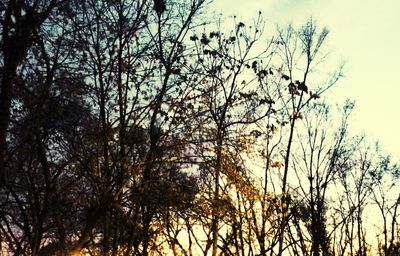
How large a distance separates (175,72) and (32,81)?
339 centimetres

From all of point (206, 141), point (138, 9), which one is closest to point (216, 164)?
point (206, 141)

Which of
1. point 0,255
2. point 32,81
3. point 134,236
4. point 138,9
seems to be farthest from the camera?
point 0,255

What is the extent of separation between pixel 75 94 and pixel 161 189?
117 inches

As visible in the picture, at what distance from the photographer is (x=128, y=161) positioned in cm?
1090

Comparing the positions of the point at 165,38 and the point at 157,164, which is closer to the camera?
the point at 157,164

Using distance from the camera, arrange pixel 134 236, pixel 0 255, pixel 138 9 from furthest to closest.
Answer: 1. pixel 0 255
2. pixel 134 236
3. pixel 138 9

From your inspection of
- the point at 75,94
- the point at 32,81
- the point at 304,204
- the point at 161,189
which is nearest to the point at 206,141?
the point at 161,189

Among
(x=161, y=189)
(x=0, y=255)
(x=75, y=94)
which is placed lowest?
(x=0, y=255)

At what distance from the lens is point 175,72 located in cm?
1188

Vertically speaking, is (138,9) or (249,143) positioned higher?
(138,9)

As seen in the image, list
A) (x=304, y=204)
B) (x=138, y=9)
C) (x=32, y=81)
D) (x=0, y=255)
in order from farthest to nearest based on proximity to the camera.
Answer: (x=304, y=204)
(x=0, y=255)
(x=138, y=9)
(x=32, y=81)

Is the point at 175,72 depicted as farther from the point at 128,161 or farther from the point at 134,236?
the point at 134,236

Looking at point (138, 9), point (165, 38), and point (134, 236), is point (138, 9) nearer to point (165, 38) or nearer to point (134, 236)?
point (165, 38)

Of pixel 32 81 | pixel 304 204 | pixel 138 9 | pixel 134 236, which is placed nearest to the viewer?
pixel 32 81
